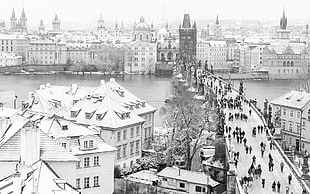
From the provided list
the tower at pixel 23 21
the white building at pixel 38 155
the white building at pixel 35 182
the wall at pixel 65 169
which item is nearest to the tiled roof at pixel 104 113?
the wall at pixel 65 169

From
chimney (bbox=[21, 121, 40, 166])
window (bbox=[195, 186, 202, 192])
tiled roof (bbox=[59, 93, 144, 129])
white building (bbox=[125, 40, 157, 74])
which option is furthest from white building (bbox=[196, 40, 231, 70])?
chimney (bbox=[21, 121, 40, 166])

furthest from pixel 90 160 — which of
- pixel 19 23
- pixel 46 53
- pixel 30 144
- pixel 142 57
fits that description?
pixel 19 23

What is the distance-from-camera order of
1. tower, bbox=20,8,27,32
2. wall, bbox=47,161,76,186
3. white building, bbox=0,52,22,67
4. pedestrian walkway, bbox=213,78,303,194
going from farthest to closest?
tower, bbox=20,8,27,32 < white building, bbox=0,52,22,67 < pedestrian walkway, bbox=213,78,303,194 < wall, bbox=47,161,76,186

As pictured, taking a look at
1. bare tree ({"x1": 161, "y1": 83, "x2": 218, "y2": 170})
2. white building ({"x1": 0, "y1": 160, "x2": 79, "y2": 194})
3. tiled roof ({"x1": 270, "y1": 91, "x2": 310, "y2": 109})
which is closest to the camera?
white building ({"x1": 0, "y1": 160, "x2": 79, "y2": 194})

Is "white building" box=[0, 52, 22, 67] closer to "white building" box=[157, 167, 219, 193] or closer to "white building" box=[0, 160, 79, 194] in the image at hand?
"white building" box=[157, 167, 219, 193]

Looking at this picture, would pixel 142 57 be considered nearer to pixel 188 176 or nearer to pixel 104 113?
pixel 104 113

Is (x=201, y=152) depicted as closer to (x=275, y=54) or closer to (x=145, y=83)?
(x=145, y=83)

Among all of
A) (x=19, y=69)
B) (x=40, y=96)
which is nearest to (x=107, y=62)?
(x=19, y=69)
